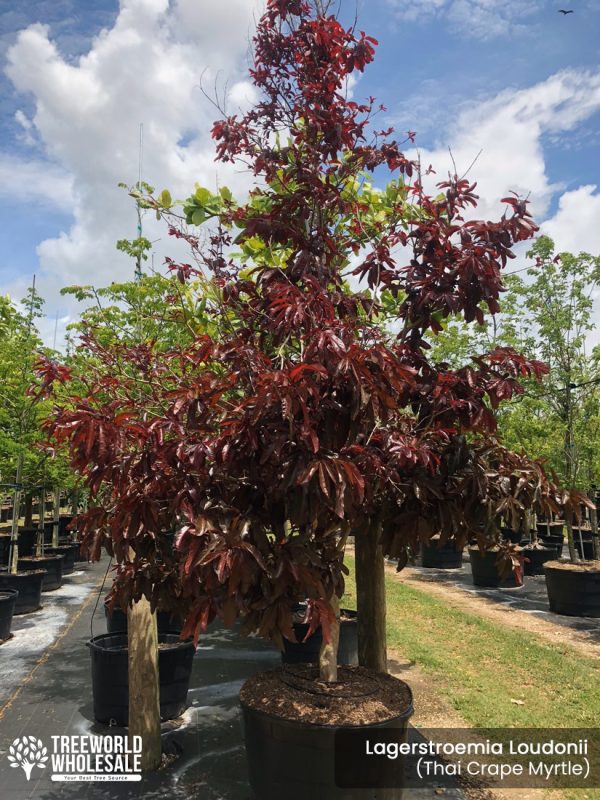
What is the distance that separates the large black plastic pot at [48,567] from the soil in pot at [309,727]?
307 inches

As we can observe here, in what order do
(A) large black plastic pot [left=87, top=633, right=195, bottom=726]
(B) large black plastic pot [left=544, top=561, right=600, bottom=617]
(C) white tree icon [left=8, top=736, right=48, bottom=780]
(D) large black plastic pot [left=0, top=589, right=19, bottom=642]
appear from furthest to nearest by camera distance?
(B) large black plastic pot [left=544, top=561, right=600, bottom=617]
(D) large black plastic pot [left=0, top=589, right=19, bottom=642]
(A) large black plastic pot [left=87, top=633, right=195, bottom=726]
(C) white tree icon [left=8, top=736, right=48, bottom=780]

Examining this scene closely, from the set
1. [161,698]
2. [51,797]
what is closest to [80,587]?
[161,698]

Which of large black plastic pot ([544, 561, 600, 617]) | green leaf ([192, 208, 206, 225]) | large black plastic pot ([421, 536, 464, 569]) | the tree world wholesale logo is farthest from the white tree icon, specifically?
A: large black plastic pot ([421, 536, 464, 569])

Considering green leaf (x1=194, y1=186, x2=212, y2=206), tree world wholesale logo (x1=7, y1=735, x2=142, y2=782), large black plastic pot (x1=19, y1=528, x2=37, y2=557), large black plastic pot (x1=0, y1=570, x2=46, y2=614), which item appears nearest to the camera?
tree world wholesale logo (x1=7, y1=735, x2=142, y2=782)

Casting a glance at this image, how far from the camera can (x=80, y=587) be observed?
11.5 metres

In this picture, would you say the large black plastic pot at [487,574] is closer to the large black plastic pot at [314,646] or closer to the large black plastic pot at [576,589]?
the large black plastic pot at [576,589]

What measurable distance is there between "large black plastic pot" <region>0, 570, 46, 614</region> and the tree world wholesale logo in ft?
15.5

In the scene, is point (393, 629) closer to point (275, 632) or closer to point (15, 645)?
point (15, 645)

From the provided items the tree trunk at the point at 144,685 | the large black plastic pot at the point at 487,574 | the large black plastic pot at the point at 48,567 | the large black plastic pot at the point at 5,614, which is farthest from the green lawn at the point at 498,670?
the large black plastic pot at the point at 48,567

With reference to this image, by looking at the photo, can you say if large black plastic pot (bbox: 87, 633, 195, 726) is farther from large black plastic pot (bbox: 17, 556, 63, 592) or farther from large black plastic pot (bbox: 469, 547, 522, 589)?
large black plastic pot (bbox: 469, 547, 522, 589)

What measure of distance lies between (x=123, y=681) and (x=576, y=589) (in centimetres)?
700

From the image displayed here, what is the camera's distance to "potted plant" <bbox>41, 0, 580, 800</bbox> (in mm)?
2482

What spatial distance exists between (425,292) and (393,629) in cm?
627

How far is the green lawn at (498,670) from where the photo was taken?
5129 mm
